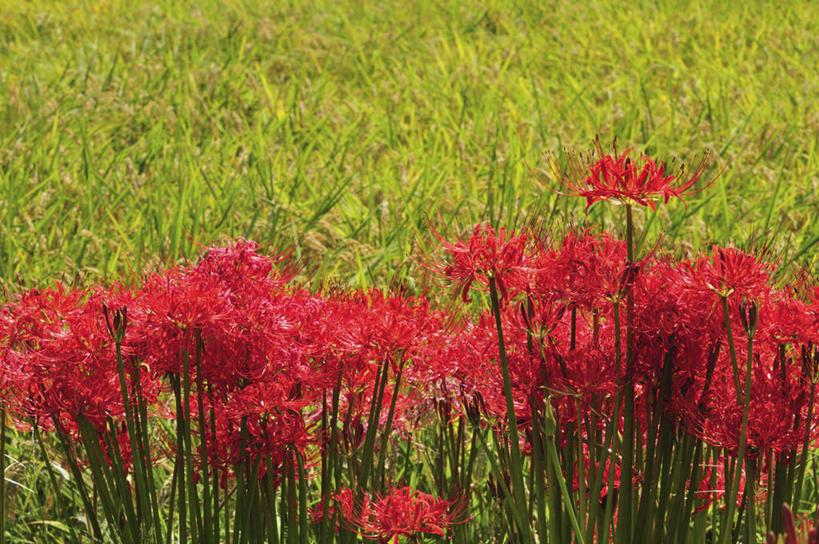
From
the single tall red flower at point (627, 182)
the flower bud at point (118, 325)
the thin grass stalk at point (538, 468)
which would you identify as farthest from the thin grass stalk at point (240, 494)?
the single tall red flower at point (627, 182)

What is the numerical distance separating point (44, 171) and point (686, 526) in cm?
388

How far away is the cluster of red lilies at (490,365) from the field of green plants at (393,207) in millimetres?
12

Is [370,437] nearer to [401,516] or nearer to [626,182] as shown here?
[401,516]

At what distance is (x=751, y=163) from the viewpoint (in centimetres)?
516

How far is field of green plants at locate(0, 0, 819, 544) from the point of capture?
153 centimetres

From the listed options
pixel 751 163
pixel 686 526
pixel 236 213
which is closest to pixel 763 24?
pixel 751 163

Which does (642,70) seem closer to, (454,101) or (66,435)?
(454,101)

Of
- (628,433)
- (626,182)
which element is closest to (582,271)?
(626,182)

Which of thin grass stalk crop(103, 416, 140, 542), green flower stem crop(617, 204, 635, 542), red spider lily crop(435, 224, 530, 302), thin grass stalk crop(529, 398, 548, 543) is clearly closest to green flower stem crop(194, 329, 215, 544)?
thin grass stalk crop(103, 416, 140, 542)

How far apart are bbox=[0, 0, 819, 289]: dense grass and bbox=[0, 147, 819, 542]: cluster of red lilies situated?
4.29 ft

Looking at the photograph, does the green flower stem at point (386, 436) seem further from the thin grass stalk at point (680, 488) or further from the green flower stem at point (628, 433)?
the thin grass stalk at point (680, 488)

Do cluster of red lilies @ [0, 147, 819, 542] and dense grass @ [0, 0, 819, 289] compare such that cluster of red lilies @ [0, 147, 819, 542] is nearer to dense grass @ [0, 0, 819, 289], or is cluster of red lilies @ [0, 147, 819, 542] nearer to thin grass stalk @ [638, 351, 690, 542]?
thin grass stalk @ [638, 351, 690, 542]

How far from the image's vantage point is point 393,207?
4340mm

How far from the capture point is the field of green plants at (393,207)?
1.53 m
